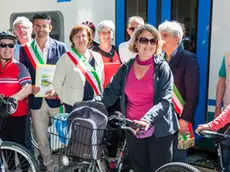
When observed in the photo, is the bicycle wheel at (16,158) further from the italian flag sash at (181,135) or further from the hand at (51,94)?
the italian flag sash at (181,135)

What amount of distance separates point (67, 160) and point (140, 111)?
2.21 ft

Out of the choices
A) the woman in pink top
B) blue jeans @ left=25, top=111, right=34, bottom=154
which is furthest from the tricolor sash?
the woman in pink top

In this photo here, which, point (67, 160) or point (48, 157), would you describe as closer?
point (67, 160)

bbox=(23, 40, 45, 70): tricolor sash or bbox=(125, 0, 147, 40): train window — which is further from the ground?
bbox=(125, 0, 147, 40): train window

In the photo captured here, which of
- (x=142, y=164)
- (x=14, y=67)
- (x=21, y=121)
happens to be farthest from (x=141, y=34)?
(x=21, y=121)

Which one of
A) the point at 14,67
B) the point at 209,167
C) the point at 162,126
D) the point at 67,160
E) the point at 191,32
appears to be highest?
the point at 191,32

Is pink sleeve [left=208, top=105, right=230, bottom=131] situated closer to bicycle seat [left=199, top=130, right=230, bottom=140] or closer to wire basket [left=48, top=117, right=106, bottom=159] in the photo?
bicycle seat [left=199, top=130, right=230, bottom=140]

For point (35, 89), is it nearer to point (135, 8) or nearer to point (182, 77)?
point (182, 77)

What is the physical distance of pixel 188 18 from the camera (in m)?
3.87

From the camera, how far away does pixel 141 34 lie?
2.58 metres

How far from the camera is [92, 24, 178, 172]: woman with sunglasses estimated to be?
249cm

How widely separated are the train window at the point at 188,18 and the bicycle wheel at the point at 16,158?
2076 mm

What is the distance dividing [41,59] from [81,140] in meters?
1.43

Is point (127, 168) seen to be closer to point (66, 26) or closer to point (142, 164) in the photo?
point (142, 164)
